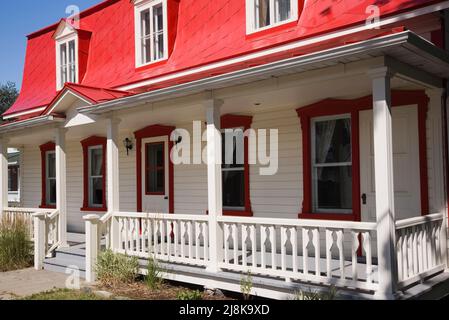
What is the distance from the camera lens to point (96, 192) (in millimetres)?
13117

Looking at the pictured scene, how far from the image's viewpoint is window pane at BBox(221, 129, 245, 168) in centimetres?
940

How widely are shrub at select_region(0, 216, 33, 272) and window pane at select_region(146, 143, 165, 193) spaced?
2946 millimetres

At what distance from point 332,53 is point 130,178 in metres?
7.68

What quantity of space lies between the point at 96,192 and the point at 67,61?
3.96 metres

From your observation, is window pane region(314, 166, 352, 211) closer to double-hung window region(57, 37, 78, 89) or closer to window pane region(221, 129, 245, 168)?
window pane region(221, 129, 245, 168)

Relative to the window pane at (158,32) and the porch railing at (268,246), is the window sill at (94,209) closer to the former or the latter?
the porch railing at (268,246)

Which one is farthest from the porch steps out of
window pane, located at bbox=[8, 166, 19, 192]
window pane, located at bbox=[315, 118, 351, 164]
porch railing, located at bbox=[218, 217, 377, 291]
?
window pane, located at bbox=[8, 166, 19, 192]

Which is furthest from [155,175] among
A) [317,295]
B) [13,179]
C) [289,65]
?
[13,179]

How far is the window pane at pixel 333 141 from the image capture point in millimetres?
7802

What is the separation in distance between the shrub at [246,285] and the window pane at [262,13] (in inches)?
194

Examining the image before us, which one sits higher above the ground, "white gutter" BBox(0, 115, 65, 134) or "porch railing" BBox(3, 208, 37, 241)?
"white gutter" BBox(0, 115, 65, 134)

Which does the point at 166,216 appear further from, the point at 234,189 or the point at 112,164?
the point at 234,189

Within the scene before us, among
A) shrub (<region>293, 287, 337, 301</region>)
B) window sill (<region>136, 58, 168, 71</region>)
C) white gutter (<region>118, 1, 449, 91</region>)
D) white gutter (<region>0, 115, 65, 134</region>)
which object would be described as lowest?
shrub (<region>293, 287, 337, 301</region>)

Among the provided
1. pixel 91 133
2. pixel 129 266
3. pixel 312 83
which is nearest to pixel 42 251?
pixel 129 266
